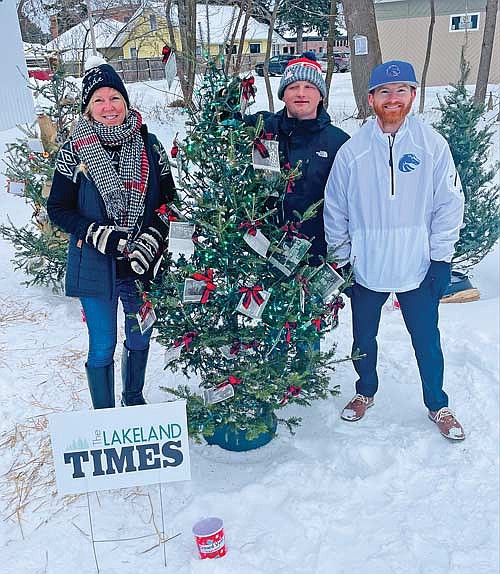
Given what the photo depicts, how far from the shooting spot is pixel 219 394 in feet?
9.29

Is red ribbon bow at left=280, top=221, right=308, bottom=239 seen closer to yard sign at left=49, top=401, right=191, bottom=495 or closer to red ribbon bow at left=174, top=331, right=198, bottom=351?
red ribbon bow at left=174, top=331, right=198, bottom=351

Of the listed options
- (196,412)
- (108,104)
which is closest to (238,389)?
(196,412)

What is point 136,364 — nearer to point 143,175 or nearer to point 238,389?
point 238,389

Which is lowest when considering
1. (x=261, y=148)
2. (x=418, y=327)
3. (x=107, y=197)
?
(x=418, y=327)

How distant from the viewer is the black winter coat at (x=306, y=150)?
10.3 ft

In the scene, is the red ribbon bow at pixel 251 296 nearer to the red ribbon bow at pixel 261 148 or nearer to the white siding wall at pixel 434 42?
the red ribbon bow at pixel 261 148

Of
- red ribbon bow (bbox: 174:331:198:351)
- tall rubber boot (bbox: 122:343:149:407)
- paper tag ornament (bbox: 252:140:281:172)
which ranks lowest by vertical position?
tall rubber boot (bbox: 122:343:149:407)

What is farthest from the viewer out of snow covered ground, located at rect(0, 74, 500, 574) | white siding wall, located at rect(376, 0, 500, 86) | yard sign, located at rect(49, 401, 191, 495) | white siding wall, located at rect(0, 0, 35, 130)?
white siding wall, located at rect(376, 0, 500, 86)

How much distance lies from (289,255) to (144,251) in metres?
0.70

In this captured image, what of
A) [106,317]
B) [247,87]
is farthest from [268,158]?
[106,317]

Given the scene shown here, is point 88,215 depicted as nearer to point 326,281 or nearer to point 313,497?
point 326,281

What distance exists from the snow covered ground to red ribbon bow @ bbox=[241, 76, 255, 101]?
6.10 feet

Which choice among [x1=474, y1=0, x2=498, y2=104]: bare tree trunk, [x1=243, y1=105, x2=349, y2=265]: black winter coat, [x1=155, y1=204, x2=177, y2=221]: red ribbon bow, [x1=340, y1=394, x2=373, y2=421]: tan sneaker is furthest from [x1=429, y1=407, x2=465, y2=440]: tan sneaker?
[x1=474, y1=0, x2=498, y2=104]: bare tree trunk

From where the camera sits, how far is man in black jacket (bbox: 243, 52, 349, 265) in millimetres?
3057
